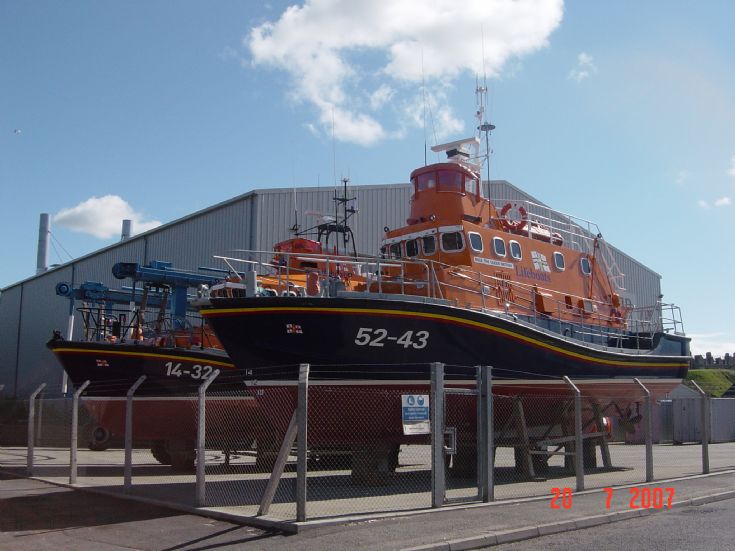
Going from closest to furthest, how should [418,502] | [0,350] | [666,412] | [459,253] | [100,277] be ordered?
1. [418,502]
2. [459,253]
3. [666,412]
4. [100,277]
5. [0,350]

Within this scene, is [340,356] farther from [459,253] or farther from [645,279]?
[645,279]

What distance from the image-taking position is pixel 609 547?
866 centimetres

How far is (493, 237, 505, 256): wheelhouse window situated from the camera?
17.0 meters

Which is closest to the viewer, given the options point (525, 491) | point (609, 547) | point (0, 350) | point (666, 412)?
point (609, 547)

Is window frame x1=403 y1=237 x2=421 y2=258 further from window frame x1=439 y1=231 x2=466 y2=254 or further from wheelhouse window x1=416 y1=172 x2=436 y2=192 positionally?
wheelhouse window x1=416 y1=172 x2=436 y2=192

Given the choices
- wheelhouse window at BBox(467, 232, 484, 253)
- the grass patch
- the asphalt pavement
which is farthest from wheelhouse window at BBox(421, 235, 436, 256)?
the grass patch

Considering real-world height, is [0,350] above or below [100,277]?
below

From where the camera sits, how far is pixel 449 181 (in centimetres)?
1764

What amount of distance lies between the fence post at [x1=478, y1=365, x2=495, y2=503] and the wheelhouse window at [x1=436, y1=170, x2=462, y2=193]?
6.56 m

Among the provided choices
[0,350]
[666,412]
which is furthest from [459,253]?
[0,350]

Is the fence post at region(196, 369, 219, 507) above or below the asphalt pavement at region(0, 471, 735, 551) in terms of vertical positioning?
above

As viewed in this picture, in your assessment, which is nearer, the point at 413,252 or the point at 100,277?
the point at 413,252

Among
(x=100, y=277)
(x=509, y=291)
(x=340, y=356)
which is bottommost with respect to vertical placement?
(x=340, y=356)

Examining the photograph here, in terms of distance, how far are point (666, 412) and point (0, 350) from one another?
141 ft
